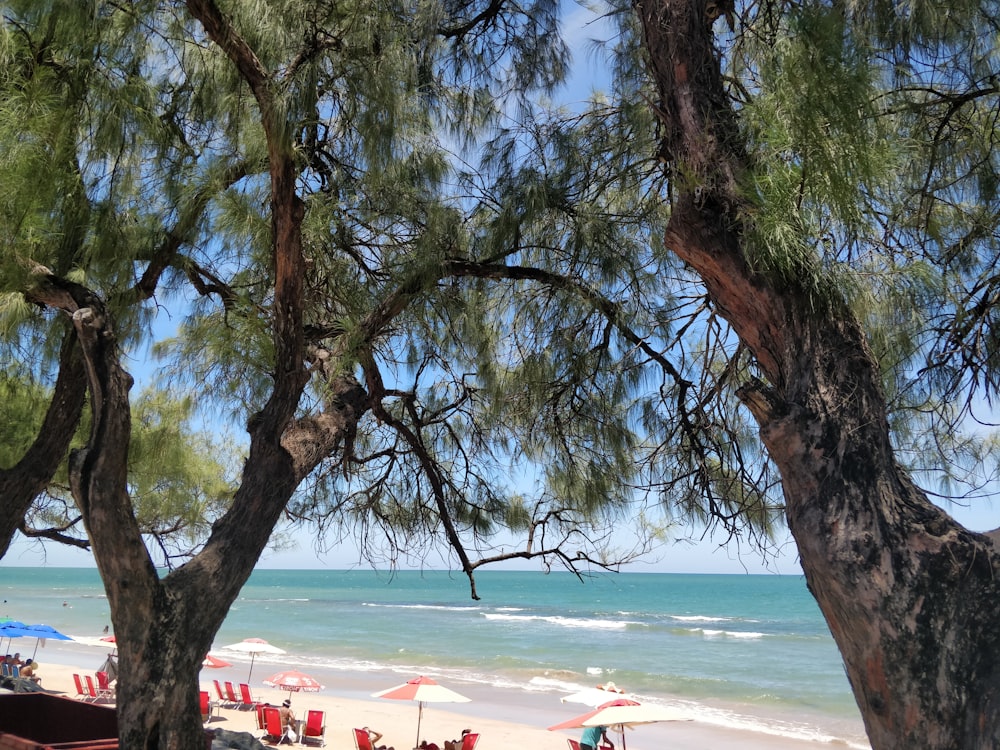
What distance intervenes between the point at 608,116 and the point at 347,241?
1.24 meters

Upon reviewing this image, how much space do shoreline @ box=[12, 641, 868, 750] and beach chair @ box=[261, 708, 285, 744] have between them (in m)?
0.62

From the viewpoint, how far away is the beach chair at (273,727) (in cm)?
995

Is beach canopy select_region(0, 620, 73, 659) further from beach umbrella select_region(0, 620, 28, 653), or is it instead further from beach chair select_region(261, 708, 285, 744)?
beach chair select_region(261, 708, 285, 744)

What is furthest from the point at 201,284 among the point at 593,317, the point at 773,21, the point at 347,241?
the point at 773,21

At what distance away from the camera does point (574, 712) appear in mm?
13688

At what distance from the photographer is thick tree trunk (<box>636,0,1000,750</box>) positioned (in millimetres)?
1914

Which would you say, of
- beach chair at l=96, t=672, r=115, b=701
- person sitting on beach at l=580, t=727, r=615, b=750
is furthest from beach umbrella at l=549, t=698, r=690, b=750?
beach chair at l=96, t=672, r=115, b=701

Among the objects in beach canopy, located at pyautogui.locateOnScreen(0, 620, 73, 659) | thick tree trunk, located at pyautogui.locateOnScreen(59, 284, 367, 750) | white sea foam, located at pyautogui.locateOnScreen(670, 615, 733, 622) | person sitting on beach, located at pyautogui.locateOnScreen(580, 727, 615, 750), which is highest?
thick tree trunk, located at pyautogui.locateOnScreen(59, 284, 367, 750)

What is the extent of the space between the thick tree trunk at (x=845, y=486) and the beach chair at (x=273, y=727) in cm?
905

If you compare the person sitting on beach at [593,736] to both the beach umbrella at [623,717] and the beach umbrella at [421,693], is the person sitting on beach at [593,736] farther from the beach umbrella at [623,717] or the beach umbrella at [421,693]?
the beach umbrella at [421,693]

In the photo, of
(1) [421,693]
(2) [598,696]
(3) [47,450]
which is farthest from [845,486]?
(1) [421,693]

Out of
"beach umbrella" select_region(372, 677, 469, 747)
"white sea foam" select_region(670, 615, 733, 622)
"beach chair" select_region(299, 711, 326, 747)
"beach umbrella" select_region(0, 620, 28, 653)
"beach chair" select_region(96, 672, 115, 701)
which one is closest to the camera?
"beach umbrella" select_region(372, 677, 469, 747)

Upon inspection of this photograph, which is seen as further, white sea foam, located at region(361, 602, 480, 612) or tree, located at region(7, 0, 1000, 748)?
white sea foam, located at region(361, 602, 480, 612)

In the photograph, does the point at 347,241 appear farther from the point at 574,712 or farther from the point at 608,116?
the point at 574,712
